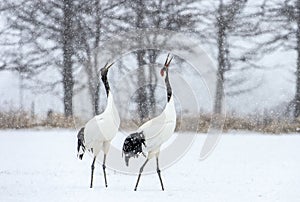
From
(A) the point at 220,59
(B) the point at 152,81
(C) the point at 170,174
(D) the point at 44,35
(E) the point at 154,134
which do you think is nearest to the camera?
(E) the point at 154,134

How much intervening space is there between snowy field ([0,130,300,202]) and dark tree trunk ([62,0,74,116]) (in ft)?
7.43

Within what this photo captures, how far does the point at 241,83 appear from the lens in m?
16.9

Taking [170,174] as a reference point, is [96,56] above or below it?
above

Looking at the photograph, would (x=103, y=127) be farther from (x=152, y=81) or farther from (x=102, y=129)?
(x=152, y=81)

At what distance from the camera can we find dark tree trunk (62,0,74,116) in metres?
16.7

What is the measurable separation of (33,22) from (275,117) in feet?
26.9

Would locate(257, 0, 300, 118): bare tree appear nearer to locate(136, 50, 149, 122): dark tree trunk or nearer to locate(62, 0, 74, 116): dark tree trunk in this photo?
locate(136, 50, 149, 122): dark tree trunk

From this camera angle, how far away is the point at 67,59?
56.9 ft

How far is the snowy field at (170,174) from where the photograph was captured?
21.5ft

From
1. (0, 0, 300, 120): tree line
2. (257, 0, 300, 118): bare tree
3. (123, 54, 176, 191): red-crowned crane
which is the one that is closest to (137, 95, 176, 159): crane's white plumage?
(123, 54, 176, 191): red-crowned crane

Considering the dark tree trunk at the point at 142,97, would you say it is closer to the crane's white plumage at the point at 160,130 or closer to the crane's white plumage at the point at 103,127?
the crane's white plumage at the point at 103,127

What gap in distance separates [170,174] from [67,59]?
930 centimetres

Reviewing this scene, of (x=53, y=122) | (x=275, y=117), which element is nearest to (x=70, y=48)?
(x=53, y=122)

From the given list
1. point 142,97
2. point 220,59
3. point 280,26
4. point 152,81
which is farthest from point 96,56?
point 280,26
